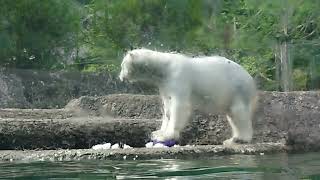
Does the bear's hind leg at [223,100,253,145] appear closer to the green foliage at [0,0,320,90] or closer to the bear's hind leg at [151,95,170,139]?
the bear's hind leg at [151,95,170,139]

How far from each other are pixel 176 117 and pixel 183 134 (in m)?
0.95

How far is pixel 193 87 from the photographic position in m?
8.55

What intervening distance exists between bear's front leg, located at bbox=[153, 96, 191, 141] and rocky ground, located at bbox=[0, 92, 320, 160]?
1.46 feet

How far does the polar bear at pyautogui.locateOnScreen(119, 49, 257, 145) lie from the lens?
8.39 m

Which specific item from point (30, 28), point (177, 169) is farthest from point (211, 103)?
point (30, 28)

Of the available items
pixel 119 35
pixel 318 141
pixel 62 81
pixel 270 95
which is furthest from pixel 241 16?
pixel 318 141

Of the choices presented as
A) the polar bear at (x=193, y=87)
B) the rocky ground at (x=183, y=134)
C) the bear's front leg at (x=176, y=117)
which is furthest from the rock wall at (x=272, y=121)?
the bear's front leg at (x=176, y=117)

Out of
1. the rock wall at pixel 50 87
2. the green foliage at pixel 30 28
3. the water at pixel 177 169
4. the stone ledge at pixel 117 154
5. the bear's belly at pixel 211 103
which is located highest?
the green foliage at pixel 30 28

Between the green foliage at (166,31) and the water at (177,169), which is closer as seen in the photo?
the water at (177,169)

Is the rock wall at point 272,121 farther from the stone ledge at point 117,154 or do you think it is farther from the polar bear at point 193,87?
the stone ledge at point 117,154

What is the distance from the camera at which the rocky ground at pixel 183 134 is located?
7.00 metres

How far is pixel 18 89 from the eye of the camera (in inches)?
787

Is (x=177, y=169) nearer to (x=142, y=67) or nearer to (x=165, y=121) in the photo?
(x=165, y=121)

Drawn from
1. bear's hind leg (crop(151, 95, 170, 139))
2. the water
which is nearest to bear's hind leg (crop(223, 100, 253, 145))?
bear's hind leg (crop(151, 95, 170, 139))
